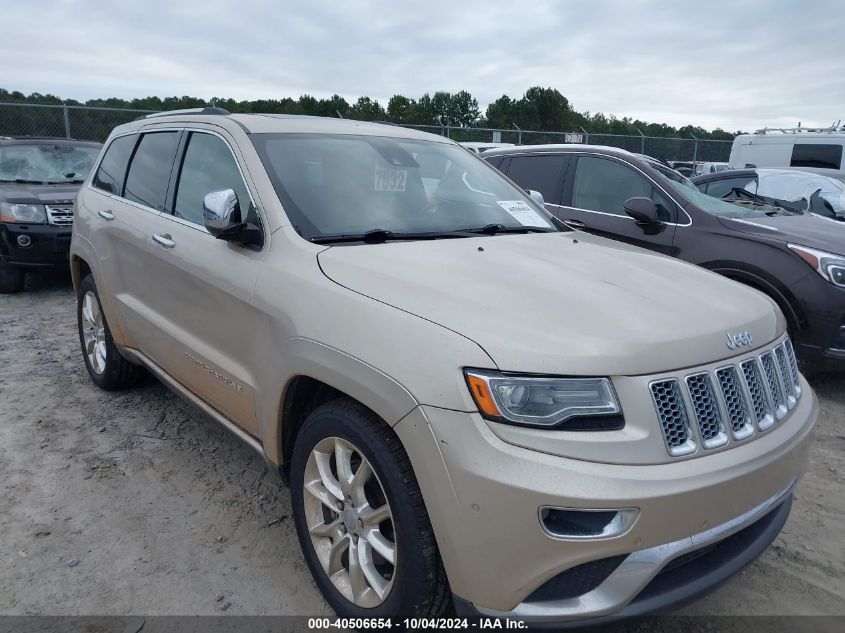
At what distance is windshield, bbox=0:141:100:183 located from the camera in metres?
7.91

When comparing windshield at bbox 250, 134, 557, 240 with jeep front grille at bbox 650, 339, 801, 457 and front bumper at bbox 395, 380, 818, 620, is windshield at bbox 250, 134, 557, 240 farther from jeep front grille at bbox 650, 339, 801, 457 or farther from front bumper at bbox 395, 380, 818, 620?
jeep front grille at bbox 650, 339, 801, 457

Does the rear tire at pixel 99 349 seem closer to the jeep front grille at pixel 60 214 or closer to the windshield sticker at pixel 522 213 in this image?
the windshield sticker at pixel 522 213

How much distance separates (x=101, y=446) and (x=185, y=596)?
1.60 metres

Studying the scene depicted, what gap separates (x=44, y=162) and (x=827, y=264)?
8505 millimetres

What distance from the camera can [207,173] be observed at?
323 cm

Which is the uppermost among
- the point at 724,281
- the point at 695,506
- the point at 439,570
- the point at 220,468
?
the point at 724,281

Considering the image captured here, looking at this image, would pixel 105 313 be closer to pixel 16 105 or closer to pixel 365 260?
pixel 365 260

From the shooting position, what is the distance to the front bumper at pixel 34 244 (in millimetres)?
7027

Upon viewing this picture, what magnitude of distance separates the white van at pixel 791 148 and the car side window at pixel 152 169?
11885mm

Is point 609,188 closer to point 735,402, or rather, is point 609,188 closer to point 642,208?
point 642,208

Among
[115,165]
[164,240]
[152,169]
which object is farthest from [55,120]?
[164,240]

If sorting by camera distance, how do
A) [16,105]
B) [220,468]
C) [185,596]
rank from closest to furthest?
[185,596], [220,468], [16,105]

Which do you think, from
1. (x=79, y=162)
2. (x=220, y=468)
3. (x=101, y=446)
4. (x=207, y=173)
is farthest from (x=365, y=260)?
(x=79, y=162)

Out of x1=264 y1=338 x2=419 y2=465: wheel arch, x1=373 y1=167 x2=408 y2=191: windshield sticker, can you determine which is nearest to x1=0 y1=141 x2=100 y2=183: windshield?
x1=373 y1=167 x2=408 y2=191: windshield sticker
